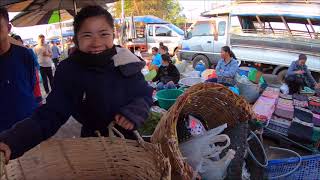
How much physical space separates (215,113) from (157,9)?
95.5ft

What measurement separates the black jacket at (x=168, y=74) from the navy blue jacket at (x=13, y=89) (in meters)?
4.38

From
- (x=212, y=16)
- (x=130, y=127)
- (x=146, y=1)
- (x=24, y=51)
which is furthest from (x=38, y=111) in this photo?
(x=146, y=1)

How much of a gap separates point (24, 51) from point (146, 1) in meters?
27.6

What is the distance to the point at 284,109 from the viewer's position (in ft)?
15.0

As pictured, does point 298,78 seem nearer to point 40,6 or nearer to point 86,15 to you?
point 40,6

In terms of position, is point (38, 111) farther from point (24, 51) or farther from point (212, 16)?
point (212, 16)

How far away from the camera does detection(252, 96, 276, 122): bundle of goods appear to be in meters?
4.22

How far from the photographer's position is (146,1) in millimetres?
28625

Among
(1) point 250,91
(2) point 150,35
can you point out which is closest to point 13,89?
(1) point 250,91

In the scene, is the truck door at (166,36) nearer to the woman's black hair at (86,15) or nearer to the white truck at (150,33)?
the white truck at (150,33)

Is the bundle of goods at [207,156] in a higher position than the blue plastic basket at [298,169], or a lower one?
higher

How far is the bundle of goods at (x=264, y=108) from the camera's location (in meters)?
4.22

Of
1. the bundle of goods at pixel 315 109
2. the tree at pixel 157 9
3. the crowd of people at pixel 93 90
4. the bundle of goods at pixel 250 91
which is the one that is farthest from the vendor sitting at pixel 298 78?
the tree at pixel 157 9

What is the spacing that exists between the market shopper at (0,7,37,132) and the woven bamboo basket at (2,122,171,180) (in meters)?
0.82
